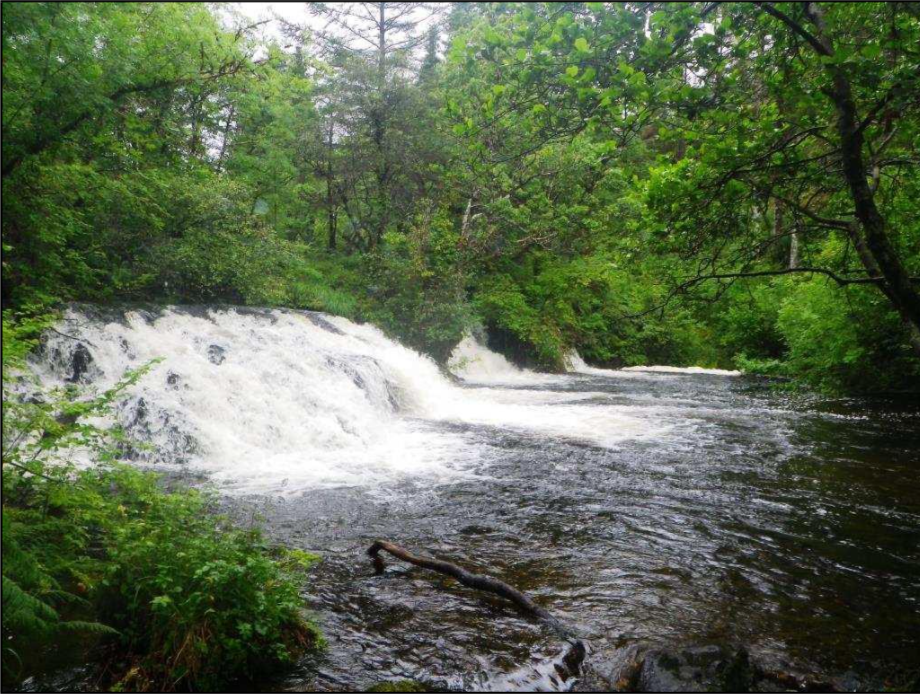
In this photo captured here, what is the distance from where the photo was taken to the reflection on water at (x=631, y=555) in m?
3.54

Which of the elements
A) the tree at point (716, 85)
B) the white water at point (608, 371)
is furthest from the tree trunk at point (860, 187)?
the white water at point (608, 371)

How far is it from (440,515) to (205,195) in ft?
33.8

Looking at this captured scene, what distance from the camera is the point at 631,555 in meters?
4.98

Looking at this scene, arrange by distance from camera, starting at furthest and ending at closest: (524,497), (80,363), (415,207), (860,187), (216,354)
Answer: (415,207), (216,354), (80,363), (524,497), (860,187)

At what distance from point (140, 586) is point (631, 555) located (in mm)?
3747

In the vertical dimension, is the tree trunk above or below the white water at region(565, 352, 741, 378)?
above

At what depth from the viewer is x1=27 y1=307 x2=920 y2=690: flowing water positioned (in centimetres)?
369

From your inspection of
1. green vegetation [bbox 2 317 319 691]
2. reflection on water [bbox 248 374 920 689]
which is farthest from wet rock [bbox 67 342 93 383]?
green vegetation [bbox 2 317 319 691]

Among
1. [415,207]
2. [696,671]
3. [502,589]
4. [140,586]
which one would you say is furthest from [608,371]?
[140,586]

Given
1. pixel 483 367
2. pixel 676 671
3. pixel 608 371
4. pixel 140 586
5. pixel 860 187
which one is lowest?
pixel 676 671

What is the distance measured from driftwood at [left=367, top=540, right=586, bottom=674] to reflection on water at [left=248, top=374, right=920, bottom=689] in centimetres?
9

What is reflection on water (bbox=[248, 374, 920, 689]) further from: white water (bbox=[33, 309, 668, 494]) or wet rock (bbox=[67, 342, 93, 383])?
wet rock (bbox=[67, 342, 93, 383])


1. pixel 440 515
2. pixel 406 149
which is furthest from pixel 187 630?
pixel 406 149

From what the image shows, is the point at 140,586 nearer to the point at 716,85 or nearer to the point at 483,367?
the point at 716,85
